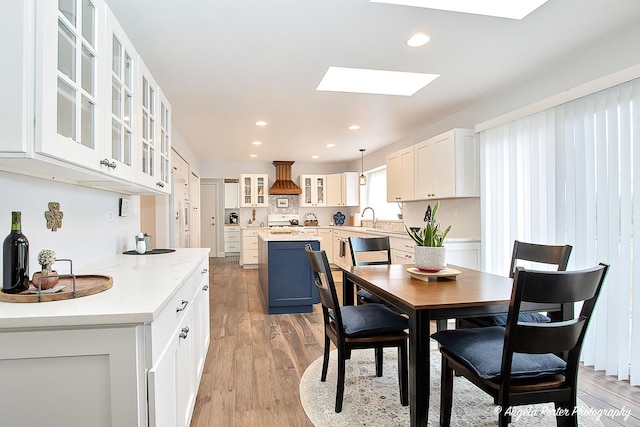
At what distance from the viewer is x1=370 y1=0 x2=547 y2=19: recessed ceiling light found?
2.09 metres

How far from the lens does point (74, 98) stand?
1233 millimetres

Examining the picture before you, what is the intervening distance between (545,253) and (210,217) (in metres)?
8.44

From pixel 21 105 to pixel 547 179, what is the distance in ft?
11.4

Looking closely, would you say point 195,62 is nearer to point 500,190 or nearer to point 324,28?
point 324,28

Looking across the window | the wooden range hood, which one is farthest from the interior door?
the window

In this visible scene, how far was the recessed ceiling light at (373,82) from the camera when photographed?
3449 millimetres

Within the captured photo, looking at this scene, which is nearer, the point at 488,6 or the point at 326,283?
the point at 326,283

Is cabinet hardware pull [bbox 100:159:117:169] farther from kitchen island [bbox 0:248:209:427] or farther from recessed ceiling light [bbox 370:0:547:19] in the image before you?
recessed ceiling light [bbox 370:0:547:19]

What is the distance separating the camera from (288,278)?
4199 mm

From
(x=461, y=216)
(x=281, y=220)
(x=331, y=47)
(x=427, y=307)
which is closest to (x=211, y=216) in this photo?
(x=281, y=220)

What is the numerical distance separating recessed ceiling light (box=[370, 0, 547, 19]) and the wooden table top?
5.31 ft

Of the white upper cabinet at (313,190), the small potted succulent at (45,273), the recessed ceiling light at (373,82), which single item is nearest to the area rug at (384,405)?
the small potted succulent at (45,273)

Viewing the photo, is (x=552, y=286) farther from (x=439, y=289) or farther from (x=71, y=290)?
(x=71, y=290)

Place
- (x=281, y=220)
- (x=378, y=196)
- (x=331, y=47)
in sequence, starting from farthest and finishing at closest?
(x=281, y=220)
(x=378, y=196)
(x=331, y=47)
